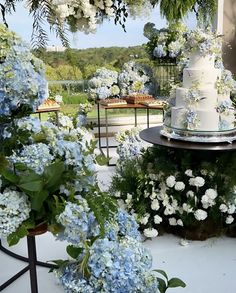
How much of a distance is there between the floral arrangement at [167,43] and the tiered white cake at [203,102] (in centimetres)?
142

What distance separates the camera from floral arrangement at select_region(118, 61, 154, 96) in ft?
12.9

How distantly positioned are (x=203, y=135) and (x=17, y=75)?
1.36 m

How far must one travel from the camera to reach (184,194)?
223cm

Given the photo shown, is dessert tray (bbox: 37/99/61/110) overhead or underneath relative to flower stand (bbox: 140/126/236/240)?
overhead

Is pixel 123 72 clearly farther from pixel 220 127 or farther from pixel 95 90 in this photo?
pixel 220 127

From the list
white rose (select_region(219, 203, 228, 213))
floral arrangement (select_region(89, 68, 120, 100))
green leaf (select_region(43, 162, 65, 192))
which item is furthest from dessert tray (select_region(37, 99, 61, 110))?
green leaf (select_region(43, 162, 65, 192))

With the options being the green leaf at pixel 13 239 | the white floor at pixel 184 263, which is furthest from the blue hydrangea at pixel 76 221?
the white floor at pixel 184 263

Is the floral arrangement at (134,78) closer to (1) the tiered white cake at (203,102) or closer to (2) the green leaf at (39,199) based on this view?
(1) the tiered white cake at (203,102)

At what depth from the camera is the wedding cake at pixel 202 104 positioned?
7.15ft

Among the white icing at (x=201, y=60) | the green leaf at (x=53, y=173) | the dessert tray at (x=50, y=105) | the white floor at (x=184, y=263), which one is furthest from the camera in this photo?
the dessert tray at (x=50, y=105)

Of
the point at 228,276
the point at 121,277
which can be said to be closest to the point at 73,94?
the point at 228,276

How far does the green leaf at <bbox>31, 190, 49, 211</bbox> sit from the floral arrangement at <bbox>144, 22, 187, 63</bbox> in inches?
113

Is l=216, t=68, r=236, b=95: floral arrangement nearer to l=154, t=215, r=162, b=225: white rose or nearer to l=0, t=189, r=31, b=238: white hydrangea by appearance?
l=154, t=215, r=162, b=225: white rose

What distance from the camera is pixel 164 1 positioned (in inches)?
44.5
